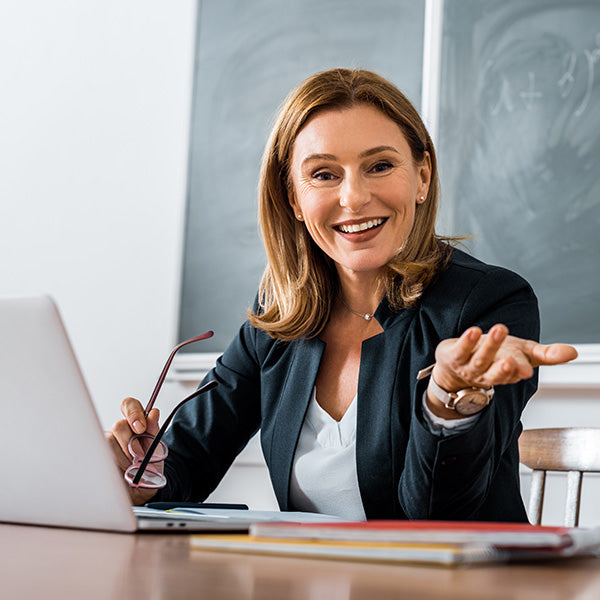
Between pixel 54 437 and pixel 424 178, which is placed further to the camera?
pixel 424 178

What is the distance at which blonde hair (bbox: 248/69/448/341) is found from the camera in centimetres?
142

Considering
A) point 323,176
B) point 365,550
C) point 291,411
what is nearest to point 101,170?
point 323,176

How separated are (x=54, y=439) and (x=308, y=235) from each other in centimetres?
94

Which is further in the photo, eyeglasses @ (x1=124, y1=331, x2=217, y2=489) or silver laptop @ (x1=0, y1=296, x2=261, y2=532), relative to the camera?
eyeglasses @ (x1=124, y1=331, x2=217, y2=489)

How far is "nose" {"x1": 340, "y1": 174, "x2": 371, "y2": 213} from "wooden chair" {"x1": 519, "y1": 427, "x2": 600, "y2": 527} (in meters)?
0.54

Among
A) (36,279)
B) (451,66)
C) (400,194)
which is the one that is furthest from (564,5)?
(36,279)

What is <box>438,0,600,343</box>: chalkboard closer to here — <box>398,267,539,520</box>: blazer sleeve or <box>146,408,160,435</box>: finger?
<box>398,267,539,520</box>: blazer sleeve

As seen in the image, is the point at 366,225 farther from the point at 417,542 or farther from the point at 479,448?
the point at 417,542

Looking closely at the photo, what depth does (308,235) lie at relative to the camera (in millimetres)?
1598

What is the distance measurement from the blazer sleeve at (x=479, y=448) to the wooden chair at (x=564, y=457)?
0.70 ft

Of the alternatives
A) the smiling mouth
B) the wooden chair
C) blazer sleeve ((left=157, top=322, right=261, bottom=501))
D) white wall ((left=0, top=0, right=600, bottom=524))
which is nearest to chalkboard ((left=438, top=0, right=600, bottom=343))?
the wooden chair

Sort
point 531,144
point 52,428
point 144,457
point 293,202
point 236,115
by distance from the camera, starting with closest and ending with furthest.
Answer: point 52,428 → point 144,457 → point 293,202 → point 531,144 → point 236,115

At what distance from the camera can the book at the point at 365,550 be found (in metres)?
0.46

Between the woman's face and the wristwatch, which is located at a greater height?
the woman's face
